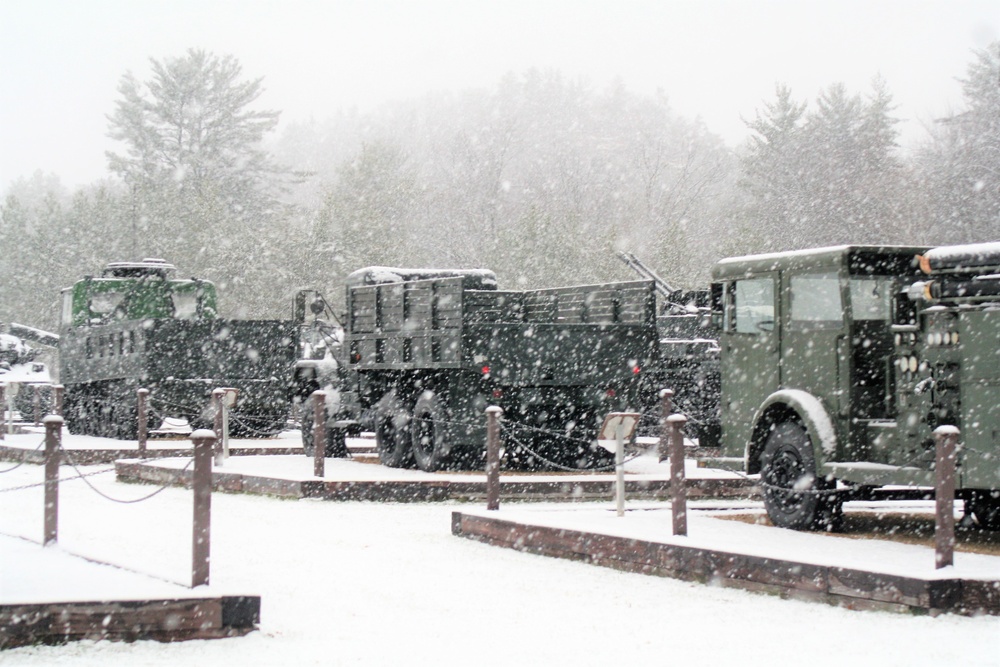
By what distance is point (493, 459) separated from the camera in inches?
502

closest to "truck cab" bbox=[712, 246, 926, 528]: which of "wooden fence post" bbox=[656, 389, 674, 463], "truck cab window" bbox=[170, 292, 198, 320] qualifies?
"wooden fence post" bbox=[656, 389, 674, 463]

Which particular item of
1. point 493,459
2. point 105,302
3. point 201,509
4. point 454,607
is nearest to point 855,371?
point 493,459

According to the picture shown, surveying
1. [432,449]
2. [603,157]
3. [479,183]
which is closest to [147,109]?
[479,183]

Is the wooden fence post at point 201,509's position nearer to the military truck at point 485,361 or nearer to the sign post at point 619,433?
the sign post at point 619,433

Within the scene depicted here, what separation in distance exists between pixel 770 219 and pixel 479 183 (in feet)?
50.9

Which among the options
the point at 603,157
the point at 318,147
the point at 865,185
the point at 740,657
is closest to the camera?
the point at 740,657

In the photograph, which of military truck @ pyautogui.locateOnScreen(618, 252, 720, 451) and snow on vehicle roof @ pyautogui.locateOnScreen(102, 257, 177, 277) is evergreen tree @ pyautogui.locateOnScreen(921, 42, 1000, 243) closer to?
military truck @ pyautogui.locateOnScreen(618, 252, 720, 451)

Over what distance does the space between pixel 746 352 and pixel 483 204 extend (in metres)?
48.2

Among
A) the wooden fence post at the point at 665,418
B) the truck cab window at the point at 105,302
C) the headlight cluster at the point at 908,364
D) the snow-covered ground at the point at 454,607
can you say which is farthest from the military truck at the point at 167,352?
the headlight cluster at the point at 908,364

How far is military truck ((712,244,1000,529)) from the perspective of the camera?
31.4 feet

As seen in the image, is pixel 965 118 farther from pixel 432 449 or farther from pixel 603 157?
pixel 432 449

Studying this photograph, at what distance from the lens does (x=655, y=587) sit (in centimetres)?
946

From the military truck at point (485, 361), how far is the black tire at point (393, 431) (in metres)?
0.01

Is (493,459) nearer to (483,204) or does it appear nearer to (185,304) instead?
(185,304)
